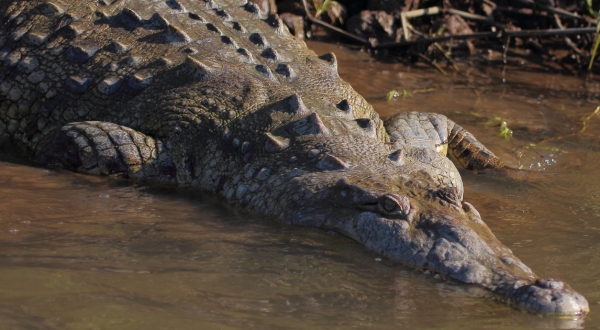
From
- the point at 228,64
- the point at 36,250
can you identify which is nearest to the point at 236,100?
the point at 228,64

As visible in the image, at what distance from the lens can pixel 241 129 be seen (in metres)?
4.93

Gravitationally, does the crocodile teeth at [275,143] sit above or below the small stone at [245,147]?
above

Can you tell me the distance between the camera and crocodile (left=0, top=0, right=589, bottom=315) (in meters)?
3.83

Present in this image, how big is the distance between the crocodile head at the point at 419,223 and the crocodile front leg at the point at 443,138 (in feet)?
3.43

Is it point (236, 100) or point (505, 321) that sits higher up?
point (236, 100)

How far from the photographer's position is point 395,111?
7.23 meters

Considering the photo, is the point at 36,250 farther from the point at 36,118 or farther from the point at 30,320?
the point at 36,118

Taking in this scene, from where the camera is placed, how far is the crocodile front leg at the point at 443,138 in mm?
5773

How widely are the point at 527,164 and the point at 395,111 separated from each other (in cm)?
169

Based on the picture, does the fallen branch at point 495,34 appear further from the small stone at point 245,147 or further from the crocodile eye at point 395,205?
the crocodile eye at point 395,205

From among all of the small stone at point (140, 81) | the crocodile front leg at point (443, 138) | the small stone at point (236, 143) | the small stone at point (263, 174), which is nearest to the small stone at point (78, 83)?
the small stone at point (140, 81)

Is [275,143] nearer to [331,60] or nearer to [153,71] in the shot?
[153,71]

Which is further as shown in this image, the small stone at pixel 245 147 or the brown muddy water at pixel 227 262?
the small stone at pixel 245 147

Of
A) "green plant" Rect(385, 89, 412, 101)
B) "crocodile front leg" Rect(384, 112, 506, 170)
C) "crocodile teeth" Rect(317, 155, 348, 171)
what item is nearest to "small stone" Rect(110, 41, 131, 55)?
"crocodile teeth" Rect(317, 155, 348, 171)
